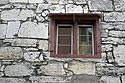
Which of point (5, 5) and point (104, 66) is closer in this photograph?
point (104, 66)

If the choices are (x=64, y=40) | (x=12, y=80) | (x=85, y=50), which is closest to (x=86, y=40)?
(x=85, y=50)

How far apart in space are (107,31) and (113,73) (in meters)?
0.77

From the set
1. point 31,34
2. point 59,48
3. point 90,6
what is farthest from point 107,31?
point 31,34

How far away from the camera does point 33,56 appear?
4.84m

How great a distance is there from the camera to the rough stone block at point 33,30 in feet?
16.4

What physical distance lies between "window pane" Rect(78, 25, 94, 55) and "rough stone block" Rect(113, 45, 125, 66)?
1.40 ft

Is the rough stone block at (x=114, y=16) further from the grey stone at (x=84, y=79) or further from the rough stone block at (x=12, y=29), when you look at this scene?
the rough stone block at (x=12, y=29)

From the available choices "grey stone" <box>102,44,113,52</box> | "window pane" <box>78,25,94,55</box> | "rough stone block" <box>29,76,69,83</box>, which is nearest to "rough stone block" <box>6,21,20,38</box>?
"rough stone block" <box>29,76,69,83</box>

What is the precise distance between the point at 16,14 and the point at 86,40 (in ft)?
4.42

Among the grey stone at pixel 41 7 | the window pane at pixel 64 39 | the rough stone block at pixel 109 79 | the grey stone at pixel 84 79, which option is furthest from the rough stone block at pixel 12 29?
the rough stone block at pixel 109 79

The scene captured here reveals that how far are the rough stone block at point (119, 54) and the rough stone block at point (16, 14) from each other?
162 cm

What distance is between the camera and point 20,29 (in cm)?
503

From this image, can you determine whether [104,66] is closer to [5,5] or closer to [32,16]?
[32,16]

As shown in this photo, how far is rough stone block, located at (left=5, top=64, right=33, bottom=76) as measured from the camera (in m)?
4.71
